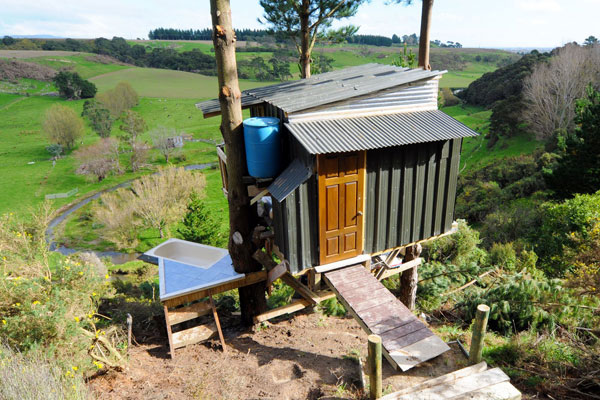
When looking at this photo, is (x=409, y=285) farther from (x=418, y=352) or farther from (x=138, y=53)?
(x=138, y=53)

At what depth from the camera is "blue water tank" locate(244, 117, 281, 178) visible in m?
7.66

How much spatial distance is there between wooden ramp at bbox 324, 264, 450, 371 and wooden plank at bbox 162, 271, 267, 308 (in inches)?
85.1

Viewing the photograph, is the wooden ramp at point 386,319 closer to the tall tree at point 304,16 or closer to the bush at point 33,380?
the bush at point 33,380

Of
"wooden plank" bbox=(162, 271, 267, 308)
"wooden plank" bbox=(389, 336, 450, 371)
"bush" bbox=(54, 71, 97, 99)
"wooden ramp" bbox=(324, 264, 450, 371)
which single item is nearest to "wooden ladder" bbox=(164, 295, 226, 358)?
"wooden plank" bbox=(162, 271, 267, 308)

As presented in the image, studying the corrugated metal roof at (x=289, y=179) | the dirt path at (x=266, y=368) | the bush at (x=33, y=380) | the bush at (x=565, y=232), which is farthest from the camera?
the bush at (x=565, y=232)

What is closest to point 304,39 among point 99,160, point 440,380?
point 440,380

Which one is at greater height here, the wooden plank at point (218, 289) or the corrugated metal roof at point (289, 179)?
the corrugated metal roof at point (289, 179)

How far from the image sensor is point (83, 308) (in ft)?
24.0

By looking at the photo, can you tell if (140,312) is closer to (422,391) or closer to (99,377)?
(99,377)

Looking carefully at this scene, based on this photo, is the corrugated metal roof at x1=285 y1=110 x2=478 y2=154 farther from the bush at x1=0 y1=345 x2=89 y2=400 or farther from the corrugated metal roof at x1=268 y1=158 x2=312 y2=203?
the bush at x1=0 y1=345 x2=89 y2=400

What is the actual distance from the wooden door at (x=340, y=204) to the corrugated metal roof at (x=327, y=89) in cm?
128

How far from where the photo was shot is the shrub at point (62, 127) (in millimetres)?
55281

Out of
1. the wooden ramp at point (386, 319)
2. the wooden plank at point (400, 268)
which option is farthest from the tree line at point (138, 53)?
the wooden ramp at point (386, 319)

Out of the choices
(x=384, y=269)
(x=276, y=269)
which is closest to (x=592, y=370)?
(x=384, y=269)
